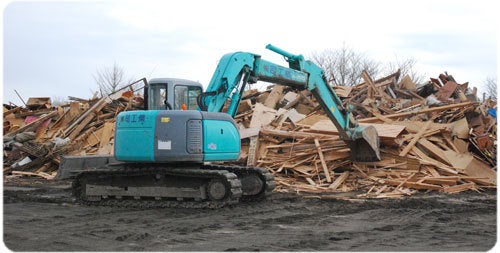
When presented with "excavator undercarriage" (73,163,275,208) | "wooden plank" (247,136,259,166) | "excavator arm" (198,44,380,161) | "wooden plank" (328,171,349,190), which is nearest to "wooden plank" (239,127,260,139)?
"wooden plank" (247,136,259,166)

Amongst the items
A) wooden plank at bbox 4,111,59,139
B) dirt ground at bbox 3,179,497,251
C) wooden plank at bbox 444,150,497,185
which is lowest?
dirt ground at bbox 3,179,497,251

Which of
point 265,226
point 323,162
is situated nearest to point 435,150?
point 323,162

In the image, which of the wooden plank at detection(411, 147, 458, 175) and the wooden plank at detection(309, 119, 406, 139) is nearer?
the wooden plank at detection(411, 147, 458, 175)

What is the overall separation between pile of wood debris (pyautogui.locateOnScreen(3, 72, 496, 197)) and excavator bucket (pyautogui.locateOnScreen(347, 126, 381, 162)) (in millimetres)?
185

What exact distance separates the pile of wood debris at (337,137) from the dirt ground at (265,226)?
6.76 ft

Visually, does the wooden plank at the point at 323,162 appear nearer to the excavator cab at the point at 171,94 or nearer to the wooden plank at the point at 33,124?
the excavator cab at the point at 171,94

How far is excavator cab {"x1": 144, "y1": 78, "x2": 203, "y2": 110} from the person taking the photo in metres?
11.4

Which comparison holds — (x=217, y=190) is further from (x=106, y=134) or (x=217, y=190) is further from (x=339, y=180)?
(x=106, y=134)

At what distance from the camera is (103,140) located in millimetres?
18859

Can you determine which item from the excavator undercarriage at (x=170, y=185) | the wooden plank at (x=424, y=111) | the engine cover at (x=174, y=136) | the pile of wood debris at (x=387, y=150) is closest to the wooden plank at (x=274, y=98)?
the pile of wood debris at (x=387, y=150)

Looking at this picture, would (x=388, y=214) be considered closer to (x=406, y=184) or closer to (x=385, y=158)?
(x=406, y=184)

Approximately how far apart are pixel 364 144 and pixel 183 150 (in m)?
5.57

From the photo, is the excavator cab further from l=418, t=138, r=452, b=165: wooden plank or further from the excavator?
l=418, t=138, r=452, b=165: wooden plank

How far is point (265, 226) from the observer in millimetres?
8906
